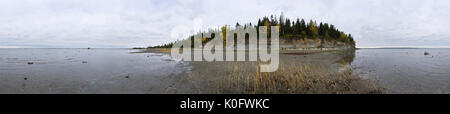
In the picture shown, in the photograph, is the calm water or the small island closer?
the calm water

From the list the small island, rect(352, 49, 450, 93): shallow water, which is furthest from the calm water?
the small island

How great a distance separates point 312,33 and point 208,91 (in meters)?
88.4

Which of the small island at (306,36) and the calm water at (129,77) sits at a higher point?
the small island at (306,36)

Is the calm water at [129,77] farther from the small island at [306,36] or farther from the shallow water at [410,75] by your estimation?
the small island at [306,36]

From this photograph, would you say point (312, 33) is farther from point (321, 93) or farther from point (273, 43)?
point (321, 93)

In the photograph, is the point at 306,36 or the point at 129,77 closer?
the point at 129,77

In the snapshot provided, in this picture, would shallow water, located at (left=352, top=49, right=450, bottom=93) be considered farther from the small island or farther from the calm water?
the small island

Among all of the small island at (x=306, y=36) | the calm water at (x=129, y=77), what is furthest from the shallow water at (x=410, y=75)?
the small island at (x=306, y=36)

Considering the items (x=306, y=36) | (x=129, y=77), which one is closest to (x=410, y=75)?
(x=129, y=77)

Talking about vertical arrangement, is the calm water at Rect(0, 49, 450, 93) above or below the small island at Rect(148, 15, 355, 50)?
below

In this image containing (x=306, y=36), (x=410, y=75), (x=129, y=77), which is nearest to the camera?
(x=129, y=77)

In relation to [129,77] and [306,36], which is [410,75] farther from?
A: [306,36]

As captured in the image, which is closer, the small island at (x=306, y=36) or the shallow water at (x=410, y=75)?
the shallow water at (x=410, y=75)

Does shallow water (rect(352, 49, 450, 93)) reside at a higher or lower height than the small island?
lower
